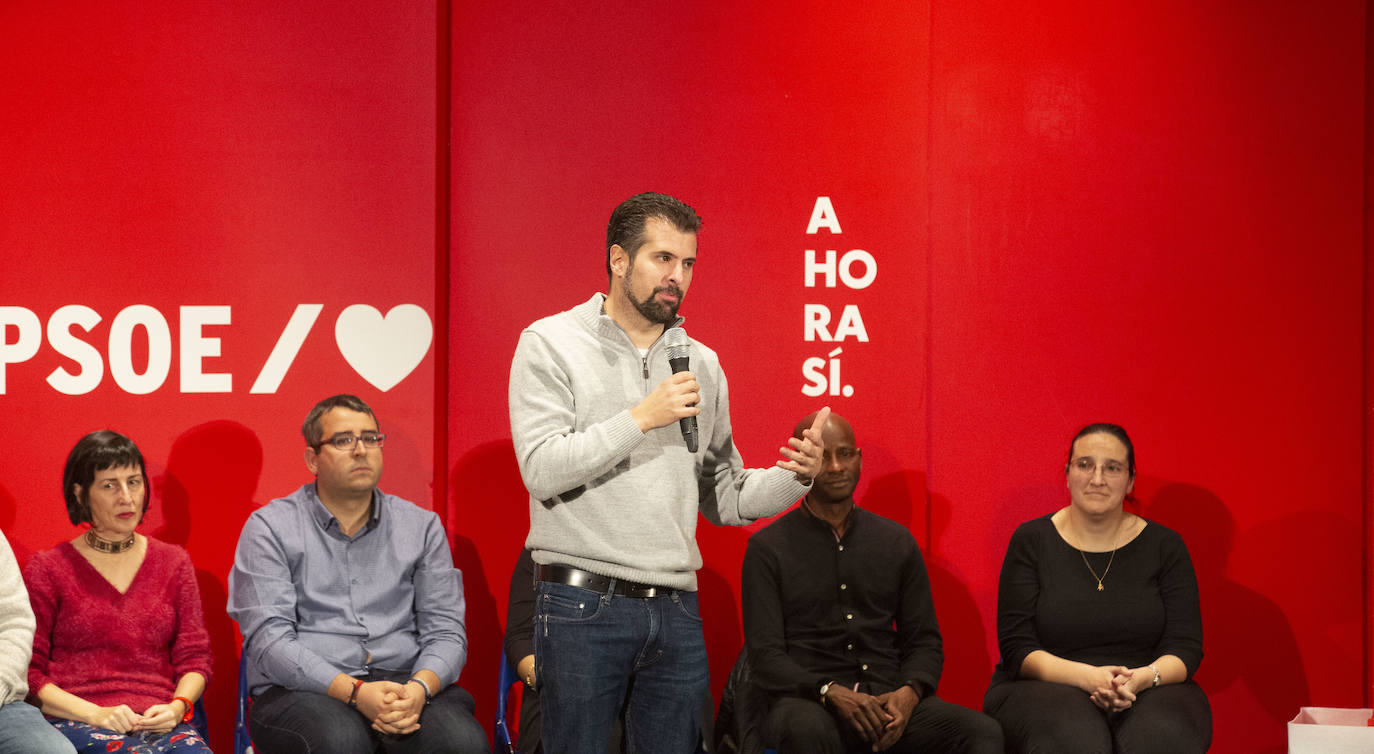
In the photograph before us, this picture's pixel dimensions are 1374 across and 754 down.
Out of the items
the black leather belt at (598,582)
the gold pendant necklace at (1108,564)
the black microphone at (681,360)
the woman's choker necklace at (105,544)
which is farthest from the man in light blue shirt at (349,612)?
the gold pendant necklace at (1108,564)

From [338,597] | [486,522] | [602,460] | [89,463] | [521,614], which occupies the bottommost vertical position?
[521,614]

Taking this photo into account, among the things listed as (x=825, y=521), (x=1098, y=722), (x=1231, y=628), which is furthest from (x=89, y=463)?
(x=1231, y=628)

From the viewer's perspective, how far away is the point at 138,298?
4.14 meters

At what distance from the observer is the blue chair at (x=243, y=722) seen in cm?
344

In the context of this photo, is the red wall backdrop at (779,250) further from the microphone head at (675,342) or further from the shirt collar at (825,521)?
the microphone head at (675,342)

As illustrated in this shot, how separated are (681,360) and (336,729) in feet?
4.76

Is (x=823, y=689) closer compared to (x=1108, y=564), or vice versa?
(x=823, y=689)

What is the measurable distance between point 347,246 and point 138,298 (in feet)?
2.39

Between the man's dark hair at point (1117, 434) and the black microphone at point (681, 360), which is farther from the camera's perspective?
the man's dark hair at point (1117, 434)

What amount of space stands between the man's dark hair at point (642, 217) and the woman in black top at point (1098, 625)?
70.5 inches

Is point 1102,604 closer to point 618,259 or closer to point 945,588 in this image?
point 945,588

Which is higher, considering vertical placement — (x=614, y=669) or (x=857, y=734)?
(x=614, y=669)

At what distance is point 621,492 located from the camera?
8.07ft

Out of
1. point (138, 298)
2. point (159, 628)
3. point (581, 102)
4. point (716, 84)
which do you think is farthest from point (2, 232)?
point (716, 84)
